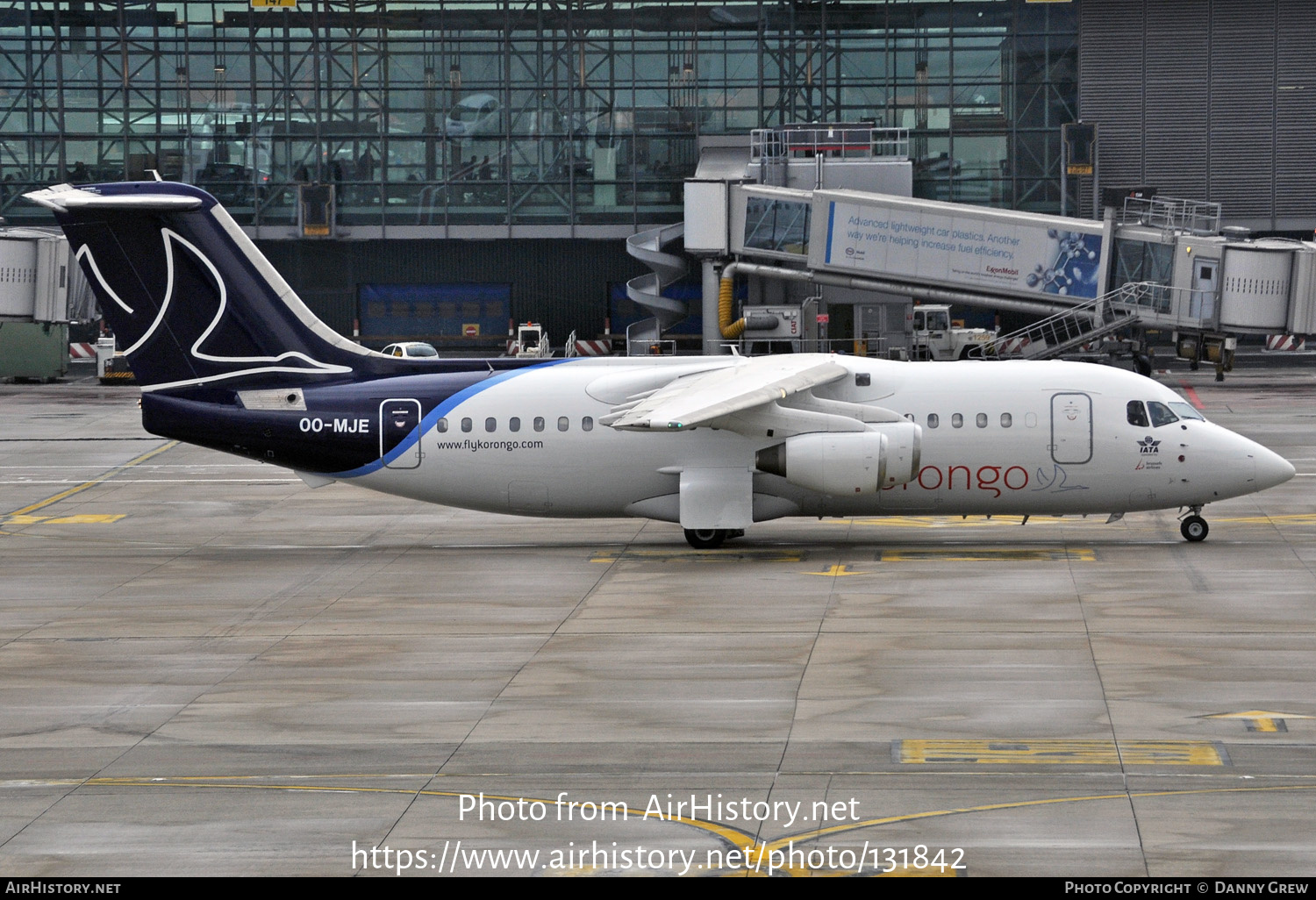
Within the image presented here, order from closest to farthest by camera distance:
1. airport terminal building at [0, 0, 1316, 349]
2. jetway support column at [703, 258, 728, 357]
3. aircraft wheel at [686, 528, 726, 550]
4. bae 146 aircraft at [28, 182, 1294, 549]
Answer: bae 146 aircraft at [28, 182, 1294, 549] → aircraft wheel at [686, 528, 726, 550] → jetway support column at [703, 258, 728, 357] → airport terminal building at [0, 0, 1316, 349]

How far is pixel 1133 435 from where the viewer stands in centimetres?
3122

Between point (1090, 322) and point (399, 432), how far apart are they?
38.8 metres

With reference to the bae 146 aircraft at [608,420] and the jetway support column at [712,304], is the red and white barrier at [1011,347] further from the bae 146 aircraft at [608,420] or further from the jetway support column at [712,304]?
the bae 146 aircraft at [608,420]

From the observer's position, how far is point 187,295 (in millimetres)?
32250

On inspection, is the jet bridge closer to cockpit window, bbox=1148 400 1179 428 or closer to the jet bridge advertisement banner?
the jet bridge advertisement banner

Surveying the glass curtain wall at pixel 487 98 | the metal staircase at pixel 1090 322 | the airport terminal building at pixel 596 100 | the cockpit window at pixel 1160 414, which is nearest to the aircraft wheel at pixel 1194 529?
the cockpit window at pixel 1160 414

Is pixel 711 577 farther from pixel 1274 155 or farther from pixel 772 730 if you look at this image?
pixel 1274 155

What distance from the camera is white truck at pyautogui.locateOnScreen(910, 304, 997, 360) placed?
67.6m

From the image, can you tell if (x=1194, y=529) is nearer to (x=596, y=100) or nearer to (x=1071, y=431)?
(x=1071, y=431)

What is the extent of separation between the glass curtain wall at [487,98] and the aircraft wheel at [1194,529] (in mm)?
47338

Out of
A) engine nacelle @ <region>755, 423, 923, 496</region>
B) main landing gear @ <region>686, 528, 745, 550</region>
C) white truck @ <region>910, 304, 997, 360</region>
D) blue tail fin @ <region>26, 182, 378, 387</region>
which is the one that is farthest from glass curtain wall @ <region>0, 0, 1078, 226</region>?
engine nacelle @ <region>755, 423, 923, 496</region>

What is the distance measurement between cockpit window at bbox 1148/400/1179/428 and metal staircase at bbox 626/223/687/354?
4240cm

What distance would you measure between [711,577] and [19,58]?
62606mm
